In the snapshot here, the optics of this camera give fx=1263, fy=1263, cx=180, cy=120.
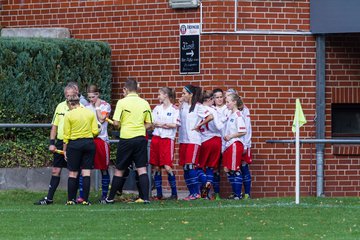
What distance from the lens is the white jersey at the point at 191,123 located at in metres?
19.4

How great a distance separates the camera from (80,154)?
18.1 m

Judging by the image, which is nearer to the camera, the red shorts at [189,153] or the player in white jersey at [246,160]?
the red shorts at [189,153]

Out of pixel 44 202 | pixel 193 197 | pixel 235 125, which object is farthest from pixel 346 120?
pixel 44 202

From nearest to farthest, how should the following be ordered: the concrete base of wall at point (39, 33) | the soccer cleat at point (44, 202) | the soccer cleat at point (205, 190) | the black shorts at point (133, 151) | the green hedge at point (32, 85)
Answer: the black shorts at point (133, 151) → the soccer cleat at point (44, 202) → the soccer cleat at point (205, 190) → the green hedge at point (32, 85) → the concrete base of wall at point (39, 33)

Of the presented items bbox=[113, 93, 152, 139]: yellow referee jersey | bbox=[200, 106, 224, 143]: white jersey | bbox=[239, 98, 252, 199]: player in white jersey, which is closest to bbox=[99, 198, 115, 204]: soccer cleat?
bbox=[113, 93, 152, 139]: yellow referee jersey

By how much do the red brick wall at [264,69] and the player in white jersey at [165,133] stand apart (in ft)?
6.56

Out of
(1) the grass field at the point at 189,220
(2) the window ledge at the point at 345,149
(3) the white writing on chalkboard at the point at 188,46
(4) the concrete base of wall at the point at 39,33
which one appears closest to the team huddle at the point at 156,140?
(1) the grass field at the point at 189,220

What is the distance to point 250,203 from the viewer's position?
18203mm

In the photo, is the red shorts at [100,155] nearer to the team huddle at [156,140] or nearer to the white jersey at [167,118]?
the team huddle at [156,140]

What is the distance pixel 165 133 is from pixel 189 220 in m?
3.77

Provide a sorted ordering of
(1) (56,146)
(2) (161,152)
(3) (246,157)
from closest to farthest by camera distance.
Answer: (1) (56,146), (2) (161,152), (3) (246,157)

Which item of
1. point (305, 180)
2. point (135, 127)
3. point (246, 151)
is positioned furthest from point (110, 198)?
point (305, 180)

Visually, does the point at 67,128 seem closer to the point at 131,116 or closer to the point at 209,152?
the point at 131,116

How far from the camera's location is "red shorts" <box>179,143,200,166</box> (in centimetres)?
1938
